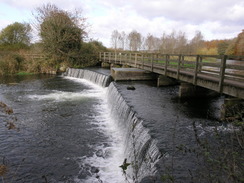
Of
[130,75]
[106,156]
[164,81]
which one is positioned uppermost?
[130,75]

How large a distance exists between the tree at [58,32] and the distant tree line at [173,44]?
1839cm

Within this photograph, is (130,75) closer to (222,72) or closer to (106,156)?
(222,72)

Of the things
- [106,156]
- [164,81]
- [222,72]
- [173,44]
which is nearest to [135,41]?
[173,44]

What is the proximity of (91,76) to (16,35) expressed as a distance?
28194 millimetres

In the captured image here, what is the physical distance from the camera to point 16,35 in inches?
1603

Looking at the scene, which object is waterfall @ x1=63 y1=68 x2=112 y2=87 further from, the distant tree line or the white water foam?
the distant tree line

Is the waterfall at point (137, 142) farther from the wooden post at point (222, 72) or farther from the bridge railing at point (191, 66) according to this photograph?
the bridge railing at point (191, 66)

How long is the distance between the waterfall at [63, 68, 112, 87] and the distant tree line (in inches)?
868

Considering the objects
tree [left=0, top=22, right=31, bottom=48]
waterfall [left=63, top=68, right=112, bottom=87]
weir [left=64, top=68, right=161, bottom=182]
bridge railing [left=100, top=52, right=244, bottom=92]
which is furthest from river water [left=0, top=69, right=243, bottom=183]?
tree [left=0, top=22, right=31, bottom=48]

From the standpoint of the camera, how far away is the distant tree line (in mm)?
43344

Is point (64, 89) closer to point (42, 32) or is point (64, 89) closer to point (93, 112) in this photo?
point (93, 112)

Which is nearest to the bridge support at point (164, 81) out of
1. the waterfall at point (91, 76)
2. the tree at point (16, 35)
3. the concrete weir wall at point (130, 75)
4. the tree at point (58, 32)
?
the concrete weir wall at point (130, 75)

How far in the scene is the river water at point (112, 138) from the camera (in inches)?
196

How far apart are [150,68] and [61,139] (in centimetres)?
952
